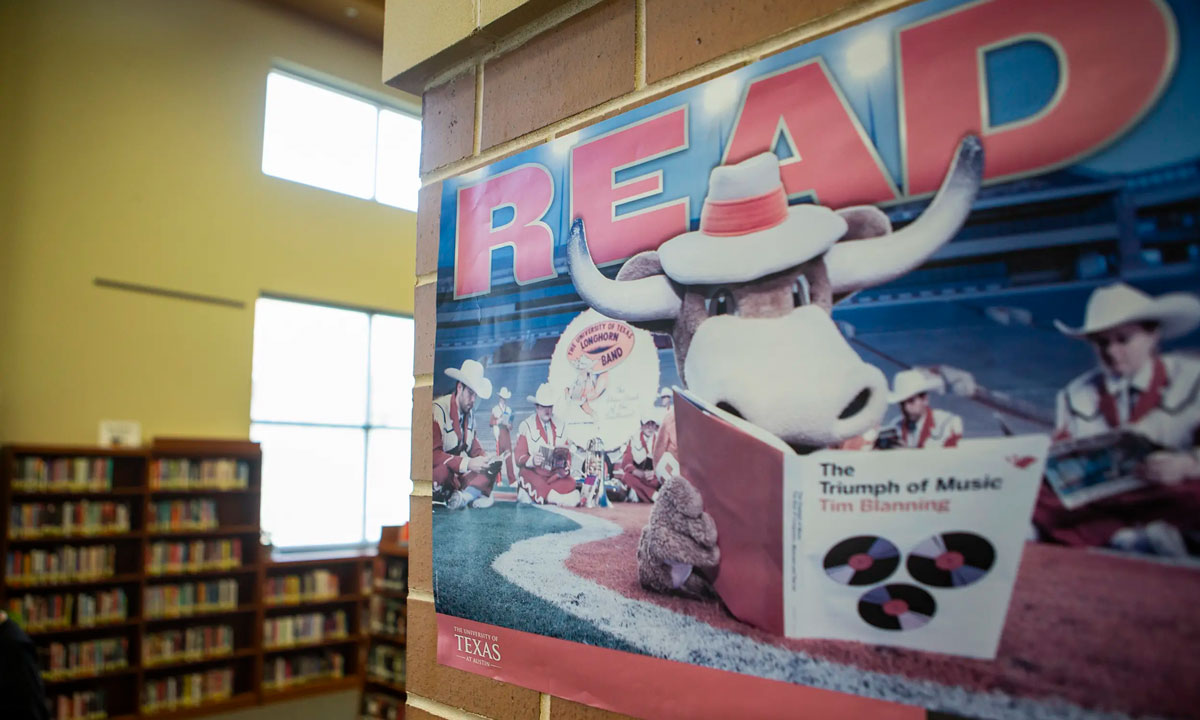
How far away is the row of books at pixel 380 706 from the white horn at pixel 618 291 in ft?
14.6

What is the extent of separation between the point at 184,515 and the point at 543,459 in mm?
5570

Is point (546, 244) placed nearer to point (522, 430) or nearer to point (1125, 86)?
point (522, 430)

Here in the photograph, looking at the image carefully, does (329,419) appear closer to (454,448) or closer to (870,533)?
(454,448)

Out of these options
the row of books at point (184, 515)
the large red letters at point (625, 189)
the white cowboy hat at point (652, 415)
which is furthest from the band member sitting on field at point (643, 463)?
the row of books at point (184, 515)

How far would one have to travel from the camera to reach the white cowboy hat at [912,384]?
795 mm

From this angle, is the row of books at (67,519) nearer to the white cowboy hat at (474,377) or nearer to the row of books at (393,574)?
the row of books at (393,574)

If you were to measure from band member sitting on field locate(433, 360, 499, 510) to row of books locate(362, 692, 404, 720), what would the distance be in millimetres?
4058

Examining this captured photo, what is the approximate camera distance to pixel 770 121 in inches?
37.7

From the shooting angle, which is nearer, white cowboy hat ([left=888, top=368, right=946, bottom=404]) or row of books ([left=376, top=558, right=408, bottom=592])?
white cowboy hat ([left=888, top=368, right=946, bottom=404])

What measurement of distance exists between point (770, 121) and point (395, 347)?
7.08 metres

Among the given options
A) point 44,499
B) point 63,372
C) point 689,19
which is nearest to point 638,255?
point 689,19

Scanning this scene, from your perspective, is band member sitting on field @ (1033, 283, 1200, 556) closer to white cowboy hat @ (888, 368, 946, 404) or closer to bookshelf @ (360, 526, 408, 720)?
white cowboy hat @ (888, 368, 946, 404)

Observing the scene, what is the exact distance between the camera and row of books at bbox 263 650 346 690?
6.28 m

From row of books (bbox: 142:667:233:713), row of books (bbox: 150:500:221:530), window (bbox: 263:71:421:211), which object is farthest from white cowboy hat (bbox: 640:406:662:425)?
window (bbox: 263:71:421:211)
